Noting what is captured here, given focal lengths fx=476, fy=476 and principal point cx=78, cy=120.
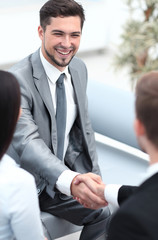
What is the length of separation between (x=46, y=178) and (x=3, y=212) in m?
0.74

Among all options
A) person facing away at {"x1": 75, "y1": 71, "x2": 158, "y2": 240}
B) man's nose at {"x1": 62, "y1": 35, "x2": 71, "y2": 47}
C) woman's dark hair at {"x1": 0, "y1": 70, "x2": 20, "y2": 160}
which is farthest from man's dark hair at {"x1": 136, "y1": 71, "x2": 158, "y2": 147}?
man's nose at {"x1": 62, "y1": 35, "x2": 71, "y2": 47}

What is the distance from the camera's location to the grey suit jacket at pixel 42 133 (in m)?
2.22

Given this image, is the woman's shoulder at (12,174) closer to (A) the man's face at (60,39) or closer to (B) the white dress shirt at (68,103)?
(B) the white dress shirt at (68,103)

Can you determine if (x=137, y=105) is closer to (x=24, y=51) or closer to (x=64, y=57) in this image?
(x=64, y=57)

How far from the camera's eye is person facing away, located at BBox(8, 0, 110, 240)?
87.8 inches

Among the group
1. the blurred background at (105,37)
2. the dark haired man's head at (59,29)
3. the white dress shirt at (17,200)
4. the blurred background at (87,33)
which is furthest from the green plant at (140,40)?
the white dress shirt at (17,200)

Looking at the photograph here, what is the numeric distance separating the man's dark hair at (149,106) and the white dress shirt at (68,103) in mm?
977

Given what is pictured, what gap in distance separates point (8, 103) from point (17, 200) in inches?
12.0

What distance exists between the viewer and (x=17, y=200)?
1.48 m

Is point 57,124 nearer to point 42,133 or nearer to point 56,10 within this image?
point 42,133

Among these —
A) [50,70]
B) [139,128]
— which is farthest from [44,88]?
[139,128]

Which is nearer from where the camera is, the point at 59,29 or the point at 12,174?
the point at 12,174

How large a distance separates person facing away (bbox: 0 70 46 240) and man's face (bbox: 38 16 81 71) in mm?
938

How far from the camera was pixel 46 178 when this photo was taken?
2234 millimetres
